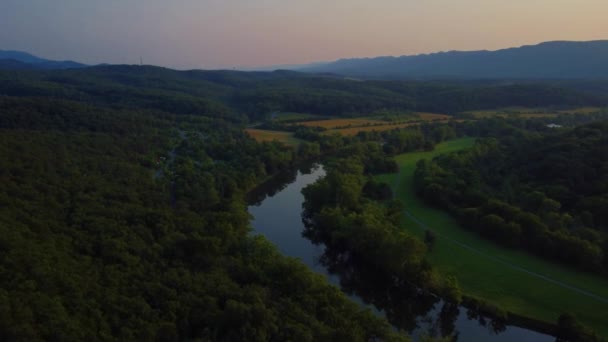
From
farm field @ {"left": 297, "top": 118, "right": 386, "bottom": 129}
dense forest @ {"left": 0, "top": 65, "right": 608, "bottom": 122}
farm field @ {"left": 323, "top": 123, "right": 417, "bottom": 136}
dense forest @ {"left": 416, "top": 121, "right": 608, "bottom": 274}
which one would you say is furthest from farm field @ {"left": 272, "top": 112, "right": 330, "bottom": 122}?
dense forest @ {"left": 416, "top": 121, "right": 608, "bottom": 274}

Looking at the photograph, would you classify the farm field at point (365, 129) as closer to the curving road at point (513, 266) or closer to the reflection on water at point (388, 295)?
the reflection on water at point (388, 295)

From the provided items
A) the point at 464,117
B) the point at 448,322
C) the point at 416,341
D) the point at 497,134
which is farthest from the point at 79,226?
the point at 464,117

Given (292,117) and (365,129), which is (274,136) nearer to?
(365,129)

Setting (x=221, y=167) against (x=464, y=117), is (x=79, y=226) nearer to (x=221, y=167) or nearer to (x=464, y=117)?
(x=221, y=167)

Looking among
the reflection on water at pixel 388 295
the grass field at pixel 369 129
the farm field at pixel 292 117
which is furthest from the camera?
the farm field at pixel 292 117

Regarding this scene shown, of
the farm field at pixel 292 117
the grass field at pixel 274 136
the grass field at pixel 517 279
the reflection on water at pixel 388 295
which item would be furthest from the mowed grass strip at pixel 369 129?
the grass field at pixel 517 279
